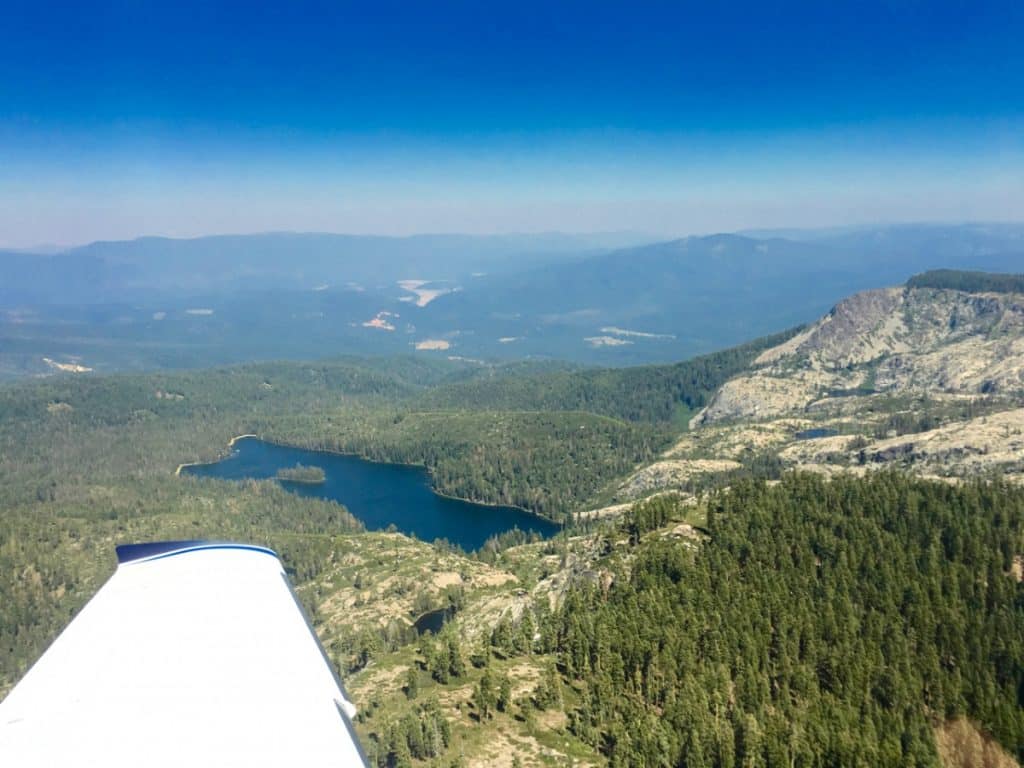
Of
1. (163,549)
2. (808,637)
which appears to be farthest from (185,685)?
(808,637)

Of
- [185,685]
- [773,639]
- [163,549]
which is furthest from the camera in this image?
[773,639]

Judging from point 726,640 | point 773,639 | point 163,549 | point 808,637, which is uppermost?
point 163,549

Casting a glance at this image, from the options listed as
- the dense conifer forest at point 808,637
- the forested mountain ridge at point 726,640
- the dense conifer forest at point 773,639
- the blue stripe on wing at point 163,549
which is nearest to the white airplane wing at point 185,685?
the blue stripe on wing at point 163,549

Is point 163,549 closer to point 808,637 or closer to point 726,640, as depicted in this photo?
point 726,640

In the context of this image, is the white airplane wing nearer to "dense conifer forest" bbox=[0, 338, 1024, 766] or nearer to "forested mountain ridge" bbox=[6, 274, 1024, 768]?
"forested mountain ridge" bbox=[6, 274, 1024, 768]

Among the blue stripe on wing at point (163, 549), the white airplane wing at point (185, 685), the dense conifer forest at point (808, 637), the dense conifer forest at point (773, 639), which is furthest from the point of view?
the dense conifer forest at point (773, 639)

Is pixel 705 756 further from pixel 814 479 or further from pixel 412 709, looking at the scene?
pixel 814 479

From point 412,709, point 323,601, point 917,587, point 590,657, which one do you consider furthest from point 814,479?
point 323,601

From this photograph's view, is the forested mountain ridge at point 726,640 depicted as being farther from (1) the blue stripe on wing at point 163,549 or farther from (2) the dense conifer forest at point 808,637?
(1) the blue stripe on wing at point 163,549

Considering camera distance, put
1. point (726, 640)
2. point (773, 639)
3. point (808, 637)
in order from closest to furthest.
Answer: point (726, 640)
point (808, 637)
point (773, 639)
